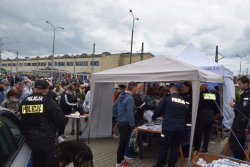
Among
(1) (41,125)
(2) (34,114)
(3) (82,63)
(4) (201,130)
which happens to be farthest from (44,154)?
(3) (82,63)

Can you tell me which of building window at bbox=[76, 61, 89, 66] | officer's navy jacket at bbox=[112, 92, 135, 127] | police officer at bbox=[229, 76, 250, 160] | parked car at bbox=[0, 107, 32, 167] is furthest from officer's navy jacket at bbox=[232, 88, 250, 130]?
building window at bbox=[76, 61, 89, 66]

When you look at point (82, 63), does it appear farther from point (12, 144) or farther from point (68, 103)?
point (12, 144)

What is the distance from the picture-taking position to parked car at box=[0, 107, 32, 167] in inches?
111

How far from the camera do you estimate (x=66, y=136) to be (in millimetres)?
9461

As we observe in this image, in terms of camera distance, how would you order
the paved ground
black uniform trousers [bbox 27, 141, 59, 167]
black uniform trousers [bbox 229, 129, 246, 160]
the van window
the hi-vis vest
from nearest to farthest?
the van window → black uniform trousers [bbox 27, 141, 59, 167] → the hi-vis vest → black uniform trousers [bbox 229, 129, 246, 160] → the paved ground

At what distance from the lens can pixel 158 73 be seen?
707 cm

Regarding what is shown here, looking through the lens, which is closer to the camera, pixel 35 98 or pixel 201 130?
pixel 35 98

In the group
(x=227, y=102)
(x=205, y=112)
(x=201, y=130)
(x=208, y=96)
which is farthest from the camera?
(x=227, y=102)

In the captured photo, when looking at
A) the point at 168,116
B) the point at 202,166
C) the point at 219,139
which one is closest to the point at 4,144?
the point at 202,166

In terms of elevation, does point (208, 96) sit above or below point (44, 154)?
above

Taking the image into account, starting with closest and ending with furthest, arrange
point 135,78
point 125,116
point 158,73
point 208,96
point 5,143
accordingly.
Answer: point 5,143 → point 125,116 → point 158,73 → point 135,78 → point 208,96

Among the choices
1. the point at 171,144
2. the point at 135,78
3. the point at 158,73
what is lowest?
the point at 171,144

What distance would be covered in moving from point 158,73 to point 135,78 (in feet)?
2.04

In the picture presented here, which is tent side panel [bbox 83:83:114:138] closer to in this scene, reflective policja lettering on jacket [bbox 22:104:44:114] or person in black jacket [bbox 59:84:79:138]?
person in black jacket [bbox 59:84:79:138]
